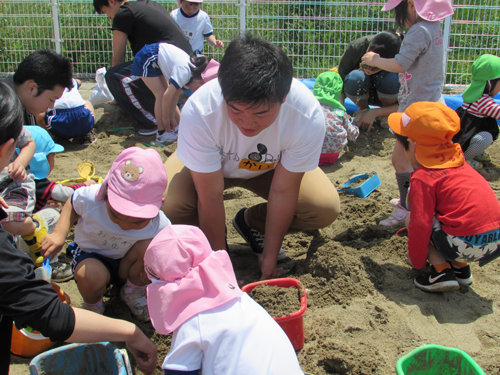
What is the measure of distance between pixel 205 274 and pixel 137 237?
948 millimetres

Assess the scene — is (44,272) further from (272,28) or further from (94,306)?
(272,28)

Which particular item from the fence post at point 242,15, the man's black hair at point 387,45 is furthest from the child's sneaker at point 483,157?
the fence post at point 242,15

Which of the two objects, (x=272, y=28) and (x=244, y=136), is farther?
(x=272, y=28)

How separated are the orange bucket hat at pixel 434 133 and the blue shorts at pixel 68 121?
3.53 metres

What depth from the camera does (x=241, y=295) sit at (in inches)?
57.4

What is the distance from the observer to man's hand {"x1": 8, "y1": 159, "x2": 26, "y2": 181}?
2.53m

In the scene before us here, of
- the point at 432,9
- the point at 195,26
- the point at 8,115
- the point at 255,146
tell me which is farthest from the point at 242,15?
the point at 8,115

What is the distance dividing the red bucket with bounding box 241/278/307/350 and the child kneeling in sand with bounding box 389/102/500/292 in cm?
79

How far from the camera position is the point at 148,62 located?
15.9 feet

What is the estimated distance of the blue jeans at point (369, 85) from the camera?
4996mm

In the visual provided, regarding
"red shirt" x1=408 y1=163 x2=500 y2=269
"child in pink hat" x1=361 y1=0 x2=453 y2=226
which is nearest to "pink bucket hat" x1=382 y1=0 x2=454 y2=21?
"child in pink hat" x1=361 y1=0 x2=453 y2=226

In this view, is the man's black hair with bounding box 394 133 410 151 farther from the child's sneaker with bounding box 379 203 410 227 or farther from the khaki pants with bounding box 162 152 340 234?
the child's sneaker with bounding box 379 203 410 227

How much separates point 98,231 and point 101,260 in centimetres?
15

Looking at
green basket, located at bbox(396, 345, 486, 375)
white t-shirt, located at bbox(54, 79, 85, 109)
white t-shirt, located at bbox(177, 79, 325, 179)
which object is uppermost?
white t-shirt, located at bbox(177, 79, 325, 179)
